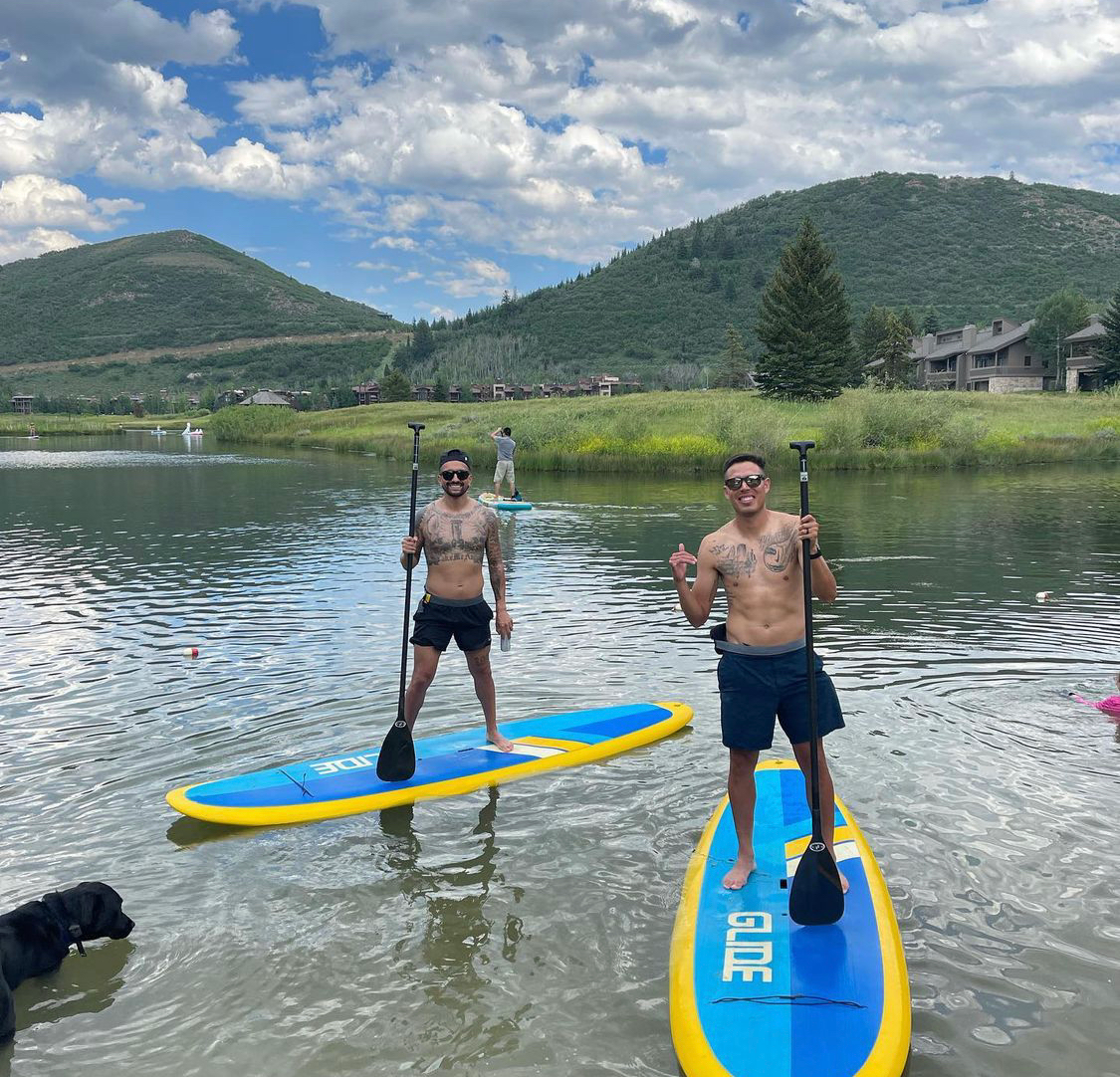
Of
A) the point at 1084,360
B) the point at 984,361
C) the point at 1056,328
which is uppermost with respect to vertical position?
the point at 1056,328

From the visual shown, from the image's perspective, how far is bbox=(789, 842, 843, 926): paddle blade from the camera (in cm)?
505

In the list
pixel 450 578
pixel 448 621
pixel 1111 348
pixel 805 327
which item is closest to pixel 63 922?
pixel 448 621

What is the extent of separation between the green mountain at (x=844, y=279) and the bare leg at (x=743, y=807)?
12915 cm

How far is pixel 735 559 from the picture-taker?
18.5 feet

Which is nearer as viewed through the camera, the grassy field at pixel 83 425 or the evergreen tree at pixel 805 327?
the evergreen tree at pixel 805 327

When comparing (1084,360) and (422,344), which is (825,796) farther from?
(422,344)

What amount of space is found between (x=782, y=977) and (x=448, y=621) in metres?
3.99

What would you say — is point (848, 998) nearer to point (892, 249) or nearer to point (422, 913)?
point (422, 913)

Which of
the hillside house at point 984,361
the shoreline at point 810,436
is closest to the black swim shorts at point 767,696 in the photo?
the shoreline at point 810,436

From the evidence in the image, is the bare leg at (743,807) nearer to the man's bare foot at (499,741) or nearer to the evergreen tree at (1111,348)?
the man's bare foot at (499,741)

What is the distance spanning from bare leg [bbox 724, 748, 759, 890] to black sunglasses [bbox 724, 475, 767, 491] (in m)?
1.55

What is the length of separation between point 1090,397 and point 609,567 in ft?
203

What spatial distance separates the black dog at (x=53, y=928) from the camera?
15.8 feet

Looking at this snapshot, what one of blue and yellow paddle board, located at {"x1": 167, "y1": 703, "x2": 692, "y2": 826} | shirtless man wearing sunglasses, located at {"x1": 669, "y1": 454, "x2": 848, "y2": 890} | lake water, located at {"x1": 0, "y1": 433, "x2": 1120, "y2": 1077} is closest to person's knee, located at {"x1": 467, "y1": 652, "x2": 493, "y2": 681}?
blue and yellow paddle board, located at {"x1": 167, "y1": 703, "x2": 692, "y2": 826}
